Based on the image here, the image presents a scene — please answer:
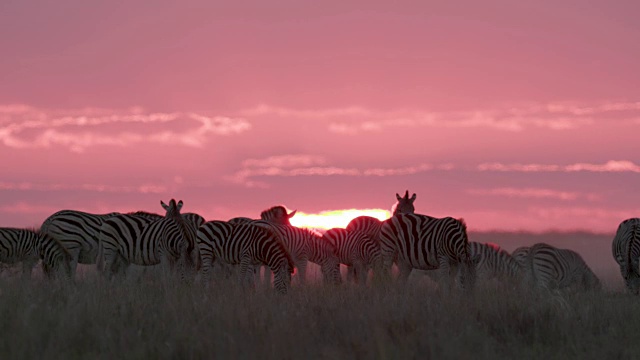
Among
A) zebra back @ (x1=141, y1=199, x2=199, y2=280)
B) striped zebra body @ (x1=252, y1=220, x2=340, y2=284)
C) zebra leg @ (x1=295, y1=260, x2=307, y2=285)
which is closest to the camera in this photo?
zebra back @ (x1=141, y1=199, x2=199, y2=280)

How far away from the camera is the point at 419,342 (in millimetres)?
12055

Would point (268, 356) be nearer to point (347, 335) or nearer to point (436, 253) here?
point (347, 335)

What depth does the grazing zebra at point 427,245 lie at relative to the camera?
19.7 m

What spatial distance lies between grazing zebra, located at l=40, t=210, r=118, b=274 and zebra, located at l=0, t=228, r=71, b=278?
1080 mm

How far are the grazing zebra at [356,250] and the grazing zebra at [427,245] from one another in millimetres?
1564

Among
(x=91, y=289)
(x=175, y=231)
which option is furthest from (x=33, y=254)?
A: (x=91, y=289)

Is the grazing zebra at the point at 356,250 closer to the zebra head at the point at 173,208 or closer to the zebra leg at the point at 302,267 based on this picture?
the zebra leg at the point at 302,267

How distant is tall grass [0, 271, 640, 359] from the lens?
458 inches

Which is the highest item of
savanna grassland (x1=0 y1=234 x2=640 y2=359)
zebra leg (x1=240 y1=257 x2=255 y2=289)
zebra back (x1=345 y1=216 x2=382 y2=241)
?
zebra back (x1=345 y1=216 x2=382 y2=241)

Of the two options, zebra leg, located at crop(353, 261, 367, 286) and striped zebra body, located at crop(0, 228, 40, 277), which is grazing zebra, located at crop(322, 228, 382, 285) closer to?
zebra leg, located at crop(353, 261, 367, 286)

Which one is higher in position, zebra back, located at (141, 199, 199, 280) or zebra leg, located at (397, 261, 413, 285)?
zebra back, located at (141, 199, 199, 280)

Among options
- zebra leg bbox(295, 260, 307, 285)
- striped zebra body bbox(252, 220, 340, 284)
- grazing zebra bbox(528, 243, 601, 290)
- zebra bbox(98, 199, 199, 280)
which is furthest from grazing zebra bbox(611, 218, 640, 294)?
zebra bbox(98, 199, 199, 280)

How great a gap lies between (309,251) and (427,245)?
3919 mm

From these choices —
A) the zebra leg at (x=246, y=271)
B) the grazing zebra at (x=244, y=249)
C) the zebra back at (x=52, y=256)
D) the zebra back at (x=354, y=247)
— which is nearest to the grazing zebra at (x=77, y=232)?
the zebra back at (x=52, y=256)
